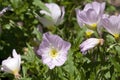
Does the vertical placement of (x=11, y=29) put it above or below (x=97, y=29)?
above

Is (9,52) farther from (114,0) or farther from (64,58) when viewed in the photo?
(114,0)

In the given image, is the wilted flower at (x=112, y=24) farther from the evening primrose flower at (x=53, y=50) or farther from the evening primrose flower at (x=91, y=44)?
the evening primrose flower at (x=53, y=50)

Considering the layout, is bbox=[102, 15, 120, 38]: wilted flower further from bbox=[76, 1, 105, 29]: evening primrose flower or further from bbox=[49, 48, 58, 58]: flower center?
bbox=[49, 48, 58, 58]: flower center

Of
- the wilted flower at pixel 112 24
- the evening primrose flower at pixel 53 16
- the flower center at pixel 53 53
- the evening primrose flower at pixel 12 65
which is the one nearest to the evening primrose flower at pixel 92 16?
the wilted flower at pixel 112 24

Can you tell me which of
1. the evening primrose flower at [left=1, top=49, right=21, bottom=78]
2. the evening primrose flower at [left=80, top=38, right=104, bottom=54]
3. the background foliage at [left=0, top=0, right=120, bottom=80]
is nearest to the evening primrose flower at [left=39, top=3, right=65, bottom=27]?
the background foliage at [left=0, top=0, right=120, bottom=80]

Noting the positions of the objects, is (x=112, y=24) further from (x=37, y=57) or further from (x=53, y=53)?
(x=37, y=57)

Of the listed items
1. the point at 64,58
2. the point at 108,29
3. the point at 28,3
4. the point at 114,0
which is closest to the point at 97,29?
the point at 108,29

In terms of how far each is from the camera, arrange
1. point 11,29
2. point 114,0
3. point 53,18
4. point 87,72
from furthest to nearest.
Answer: point 114,0
point 11,29
point 53,18
point 87,72
